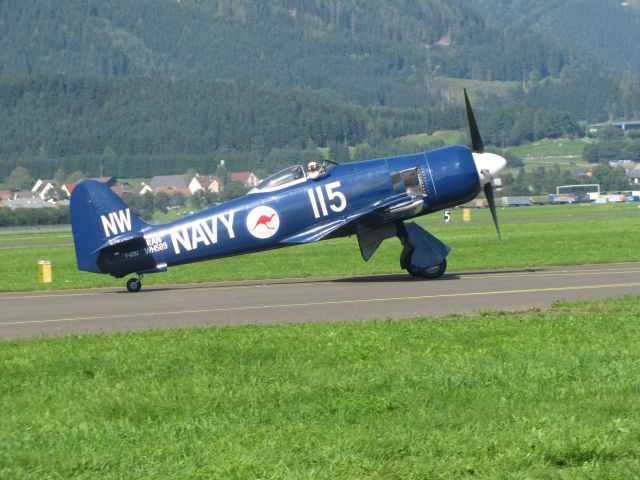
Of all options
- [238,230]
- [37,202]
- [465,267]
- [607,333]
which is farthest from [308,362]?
[37,202]

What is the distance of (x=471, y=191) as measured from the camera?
25938 millimetres

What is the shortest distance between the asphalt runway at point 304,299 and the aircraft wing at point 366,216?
111cm

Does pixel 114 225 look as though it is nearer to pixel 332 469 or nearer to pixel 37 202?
pixel 332 469

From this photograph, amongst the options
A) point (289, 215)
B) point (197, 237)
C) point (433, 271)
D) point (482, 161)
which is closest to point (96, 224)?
point (197, 237)

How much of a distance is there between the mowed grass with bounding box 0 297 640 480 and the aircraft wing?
28.3 feet

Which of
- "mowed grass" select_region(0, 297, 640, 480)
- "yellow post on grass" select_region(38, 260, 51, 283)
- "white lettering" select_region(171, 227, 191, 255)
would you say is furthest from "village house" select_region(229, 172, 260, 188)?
"mowed grass" select_region(0, 297, 640, 480)

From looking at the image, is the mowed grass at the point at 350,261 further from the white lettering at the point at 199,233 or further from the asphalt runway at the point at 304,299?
the white lettering at the point at 199,233

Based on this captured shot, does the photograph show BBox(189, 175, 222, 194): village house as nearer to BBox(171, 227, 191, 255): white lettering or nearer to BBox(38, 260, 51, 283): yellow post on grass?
BBox(38, 260, 51, 283): yellow post on grass

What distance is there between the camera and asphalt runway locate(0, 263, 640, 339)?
19.5 meters

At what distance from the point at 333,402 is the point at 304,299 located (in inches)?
426

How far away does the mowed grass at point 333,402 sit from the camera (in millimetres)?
9789

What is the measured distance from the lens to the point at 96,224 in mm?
25672

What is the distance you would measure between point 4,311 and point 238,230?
524 cm

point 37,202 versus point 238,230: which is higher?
point 238,230
